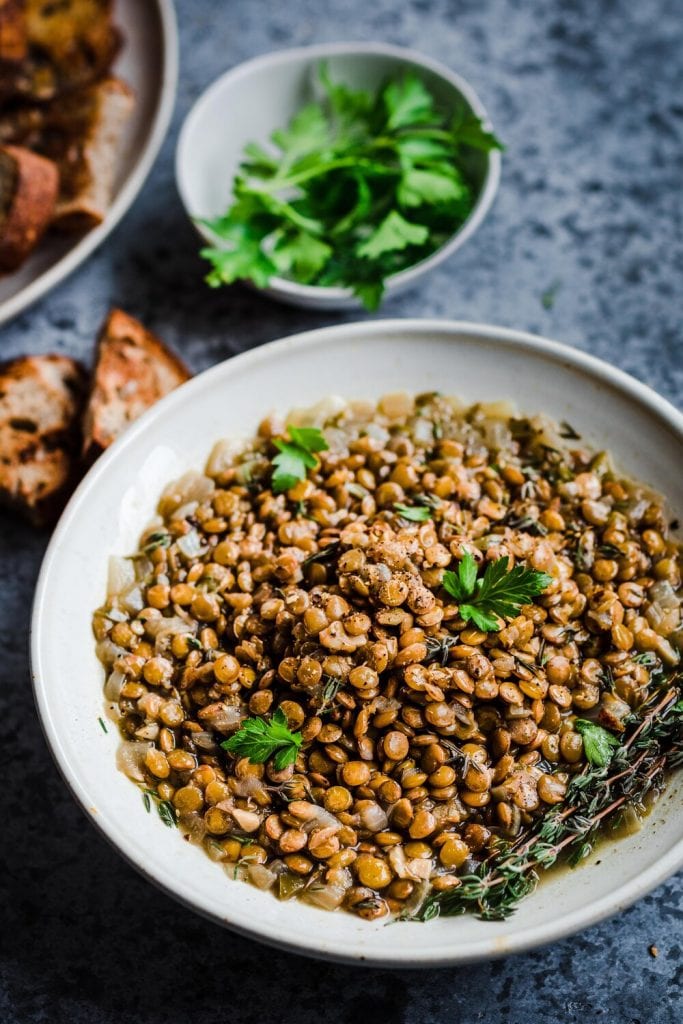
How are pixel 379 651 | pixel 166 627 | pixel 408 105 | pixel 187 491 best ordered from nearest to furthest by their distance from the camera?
pixel 379 651, pixel 166 627, pixel 187 491, pixel 408 105

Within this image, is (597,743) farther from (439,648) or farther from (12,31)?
(12,31)

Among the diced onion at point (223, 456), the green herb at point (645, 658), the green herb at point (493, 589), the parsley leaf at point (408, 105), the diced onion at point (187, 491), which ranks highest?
the parsley leaf at point (408, 105)

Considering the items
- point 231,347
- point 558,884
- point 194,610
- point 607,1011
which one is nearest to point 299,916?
point 558,884

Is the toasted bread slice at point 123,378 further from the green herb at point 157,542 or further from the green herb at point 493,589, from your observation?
the green herb at point 493,589

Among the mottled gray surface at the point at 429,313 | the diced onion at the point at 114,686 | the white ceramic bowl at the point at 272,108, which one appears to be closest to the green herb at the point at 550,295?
the mottled gray surface at the point at 429,313

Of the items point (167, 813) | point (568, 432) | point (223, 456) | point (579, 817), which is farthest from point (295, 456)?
point (579, 817)

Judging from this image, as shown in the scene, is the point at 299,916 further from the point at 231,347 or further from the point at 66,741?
the point at 231,347
